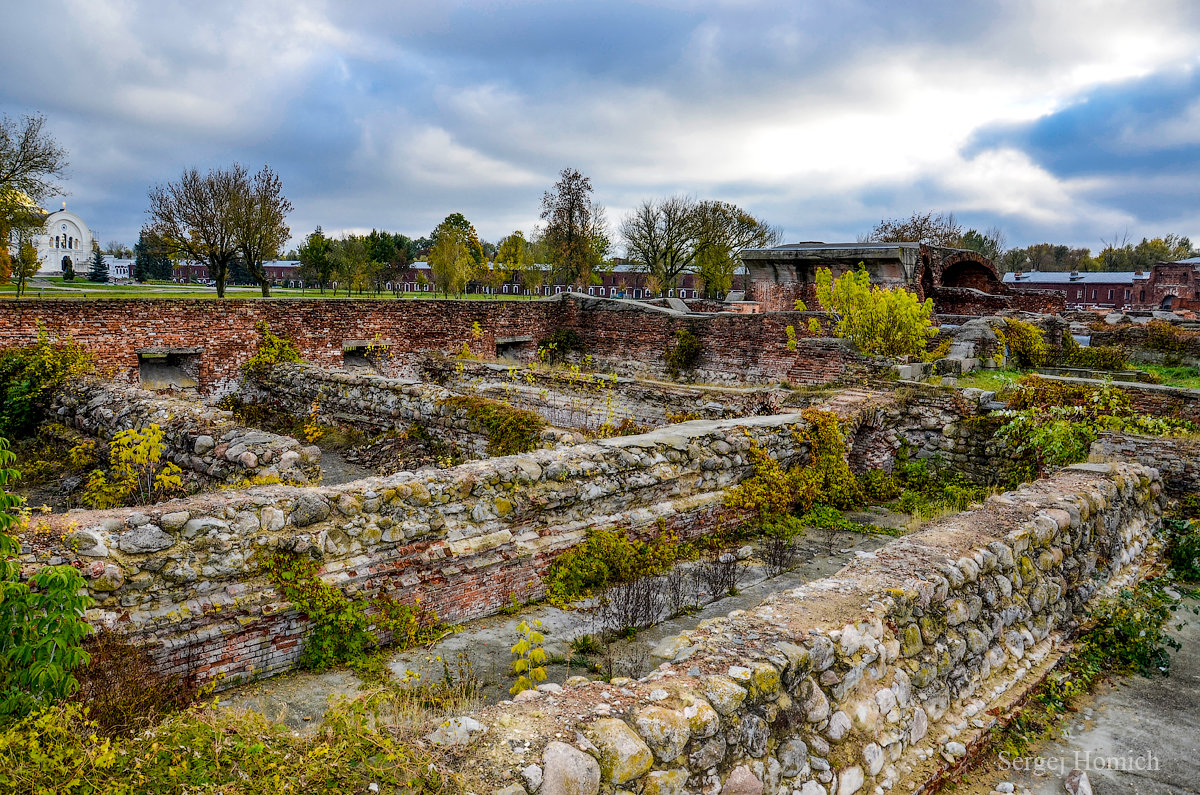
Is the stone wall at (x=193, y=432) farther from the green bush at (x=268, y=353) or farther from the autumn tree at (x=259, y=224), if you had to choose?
the autumn tree at (x=259, y=224)

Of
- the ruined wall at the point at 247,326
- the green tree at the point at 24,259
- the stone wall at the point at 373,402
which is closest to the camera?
the stone wall at the point at 373,402

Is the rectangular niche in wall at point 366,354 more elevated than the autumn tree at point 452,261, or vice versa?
the autumn tree at point 452,261

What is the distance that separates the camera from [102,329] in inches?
534

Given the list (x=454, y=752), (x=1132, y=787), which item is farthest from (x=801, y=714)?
(x=1132, y=787)

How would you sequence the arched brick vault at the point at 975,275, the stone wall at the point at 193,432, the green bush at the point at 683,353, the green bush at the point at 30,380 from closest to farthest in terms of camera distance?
the stone wall at the point at 193,432
the green bush at the point at 30,380
the green bush at the point at 683,353
the arched brick vault at the point at 975,275

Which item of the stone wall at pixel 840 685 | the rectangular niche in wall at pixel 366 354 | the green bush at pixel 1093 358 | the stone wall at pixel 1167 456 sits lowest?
the stone wall at pixel 840 685

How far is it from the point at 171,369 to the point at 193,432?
738 cm

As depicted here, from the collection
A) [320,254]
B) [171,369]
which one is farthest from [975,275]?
[320,254]

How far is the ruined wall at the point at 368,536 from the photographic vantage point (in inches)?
173

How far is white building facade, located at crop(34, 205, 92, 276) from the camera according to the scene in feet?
210

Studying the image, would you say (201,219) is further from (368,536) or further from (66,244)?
(66,244)

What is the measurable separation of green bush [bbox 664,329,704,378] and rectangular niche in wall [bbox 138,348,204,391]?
36.4 ft

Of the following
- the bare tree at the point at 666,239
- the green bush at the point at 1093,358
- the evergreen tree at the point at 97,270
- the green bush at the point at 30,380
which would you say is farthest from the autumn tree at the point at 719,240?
the evergreen tree at the point at 97,270

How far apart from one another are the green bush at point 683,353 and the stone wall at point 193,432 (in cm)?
1080
